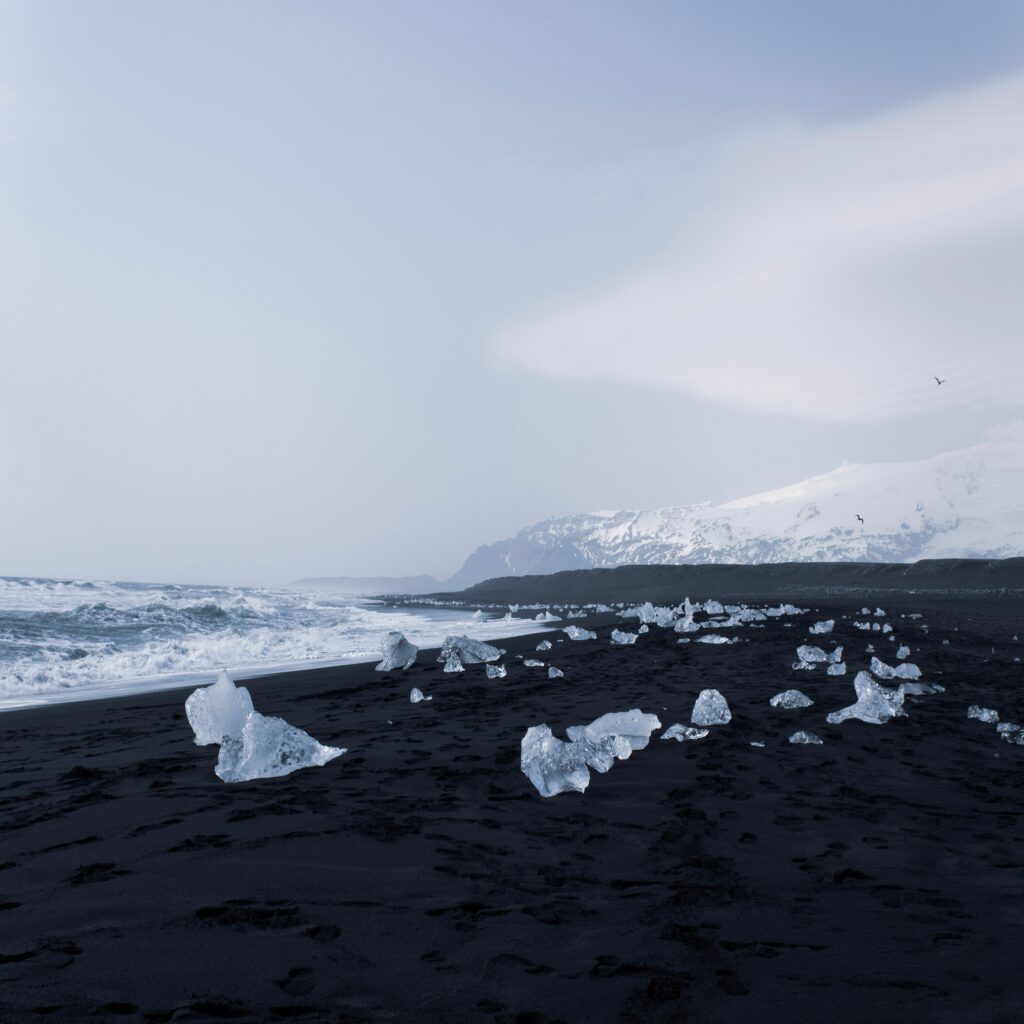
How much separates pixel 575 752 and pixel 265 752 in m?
2.32

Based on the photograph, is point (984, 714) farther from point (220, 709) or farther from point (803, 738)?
Answer: point (220, 709)

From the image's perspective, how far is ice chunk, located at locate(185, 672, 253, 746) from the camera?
6016 mm

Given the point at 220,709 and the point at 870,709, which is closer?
the point at 220,709

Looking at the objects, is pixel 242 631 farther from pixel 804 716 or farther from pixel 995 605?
pixel 995 605

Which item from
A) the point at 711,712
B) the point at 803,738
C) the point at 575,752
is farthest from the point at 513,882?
the point at 711,712

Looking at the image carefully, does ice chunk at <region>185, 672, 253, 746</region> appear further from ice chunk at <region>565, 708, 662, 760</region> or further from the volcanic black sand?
ice chunk at <region>565, 708, 662, 760</region>

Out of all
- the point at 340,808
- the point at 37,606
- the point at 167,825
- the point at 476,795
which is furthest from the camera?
the point at 37,606

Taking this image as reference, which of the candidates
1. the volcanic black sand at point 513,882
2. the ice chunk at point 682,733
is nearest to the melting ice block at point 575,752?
the volcanic black sand at point 513,882

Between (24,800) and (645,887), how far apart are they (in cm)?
420

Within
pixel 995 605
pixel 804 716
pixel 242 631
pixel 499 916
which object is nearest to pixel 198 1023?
pixel 499 916

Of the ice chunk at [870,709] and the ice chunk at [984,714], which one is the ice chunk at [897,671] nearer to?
the ice chunk at [984,714]

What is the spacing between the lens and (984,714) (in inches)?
285

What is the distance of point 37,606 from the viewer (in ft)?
86.1

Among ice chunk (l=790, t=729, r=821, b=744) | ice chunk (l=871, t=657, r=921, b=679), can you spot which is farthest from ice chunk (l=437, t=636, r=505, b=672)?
ice chunk (l=790, t=729, r=821, b=744)
